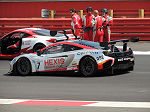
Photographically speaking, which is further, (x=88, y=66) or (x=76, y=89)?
(x=88, y=66)

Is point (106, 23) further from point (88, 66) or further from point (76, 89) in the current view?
point (76, 89)

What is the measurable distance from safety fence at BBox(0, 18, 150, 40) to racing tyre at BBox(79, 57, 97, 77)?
37.6 ft

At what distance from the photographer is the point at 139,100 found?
34.0 ft

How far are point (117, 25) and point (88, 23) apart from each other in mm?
6011

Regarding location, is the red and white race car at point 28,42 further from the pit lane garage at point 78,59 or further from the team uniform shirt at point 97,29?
the pit lane garage at point 78,59

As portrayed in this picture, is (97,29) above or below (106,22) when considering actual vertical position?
below

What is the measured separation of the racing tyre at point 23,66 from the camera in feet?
48.3

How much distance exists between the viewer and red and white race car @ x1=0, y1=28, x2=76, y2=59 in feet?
61.9

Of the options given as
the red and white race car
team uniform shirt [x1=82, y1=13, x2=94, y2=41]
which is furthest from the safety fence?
the red and white race car

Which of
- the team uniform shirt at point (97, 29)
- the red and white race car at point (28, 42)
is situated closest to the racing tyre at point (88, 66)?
the red and white race car at point (28, 42)

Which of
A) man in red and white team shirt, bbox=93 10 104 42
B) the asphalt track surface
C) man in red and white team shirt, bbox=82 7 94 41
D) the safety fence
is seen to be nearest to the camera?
the asphalt track surface

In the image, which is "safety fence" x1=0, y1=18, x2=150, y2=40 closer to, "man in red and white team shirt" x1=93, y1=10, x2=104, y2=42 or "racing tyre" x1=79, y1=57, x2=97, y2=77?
"man in red and white team shirt" x1=93, y1=10, x2=104, y2=42

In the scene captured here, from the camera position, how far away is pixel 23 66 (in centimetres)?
1480

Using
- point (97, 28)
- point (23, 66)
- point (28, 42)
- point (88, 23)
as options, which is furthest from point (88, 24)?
point (23, 66)
